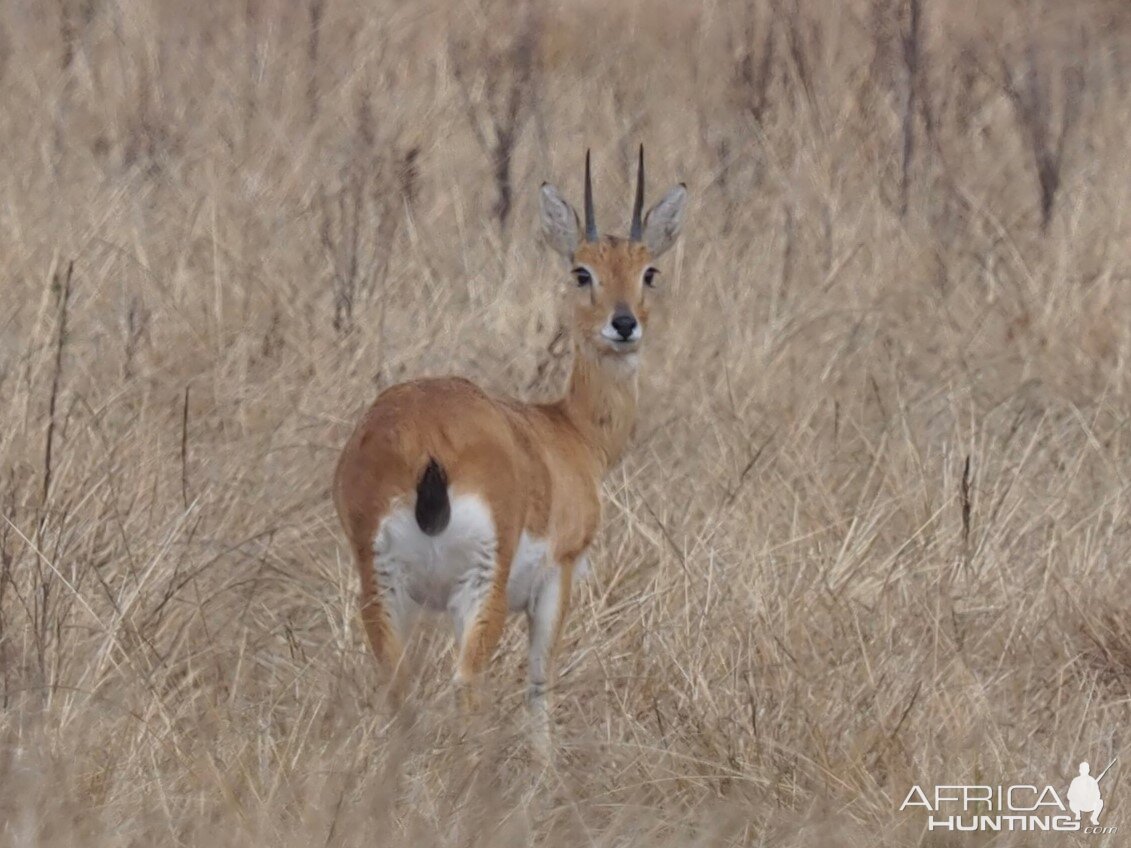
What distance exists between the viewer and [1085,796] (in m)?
4.25

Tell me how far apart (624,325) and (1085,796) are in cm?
199

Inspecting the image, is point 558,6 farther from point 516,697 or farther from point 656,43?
point 516,697

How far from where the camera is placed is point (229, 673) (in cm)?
470

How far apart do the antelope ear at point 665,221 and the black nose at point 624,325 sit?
59 centimetres

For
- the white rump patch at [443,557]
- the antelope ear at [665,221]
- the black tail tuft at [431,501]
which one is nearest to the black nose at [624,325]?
the antelope ear at [665,221]

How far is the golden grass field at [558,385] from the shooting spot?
164 inches

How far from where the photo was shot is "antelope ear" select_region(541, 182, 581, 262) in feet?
20.4

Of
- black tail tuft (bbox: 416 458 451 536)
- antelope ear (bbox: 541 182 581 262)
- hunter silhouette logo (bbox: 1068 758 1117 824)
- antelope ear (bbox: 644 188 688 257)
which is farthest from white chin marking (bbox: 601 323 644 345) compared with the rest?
hunter silhouette logo (bbox: 1068 758 1117 824)

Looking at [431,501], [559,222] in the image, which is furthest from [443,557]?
[559,222]

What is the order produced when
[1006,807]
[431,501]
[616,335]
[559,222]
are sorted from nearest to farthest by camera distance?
[1006,807], [431,501], [616,335], [559,222]

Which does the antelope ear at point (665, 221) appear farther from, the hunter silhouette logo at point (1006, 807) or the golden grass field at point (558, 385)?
the hunter silhouette logo at point (1006, 807)

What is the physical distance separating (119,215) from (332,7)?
2918mm

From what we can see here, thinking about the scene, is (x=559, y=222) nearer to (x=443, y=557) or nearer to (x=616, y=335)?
(x=616, y=335)

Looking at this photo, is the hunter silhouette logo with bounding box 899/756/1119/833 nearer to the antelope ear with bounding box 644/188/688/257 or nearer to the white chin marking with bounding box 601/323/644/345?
the white chin marking with bounding box 601/323/644/345
